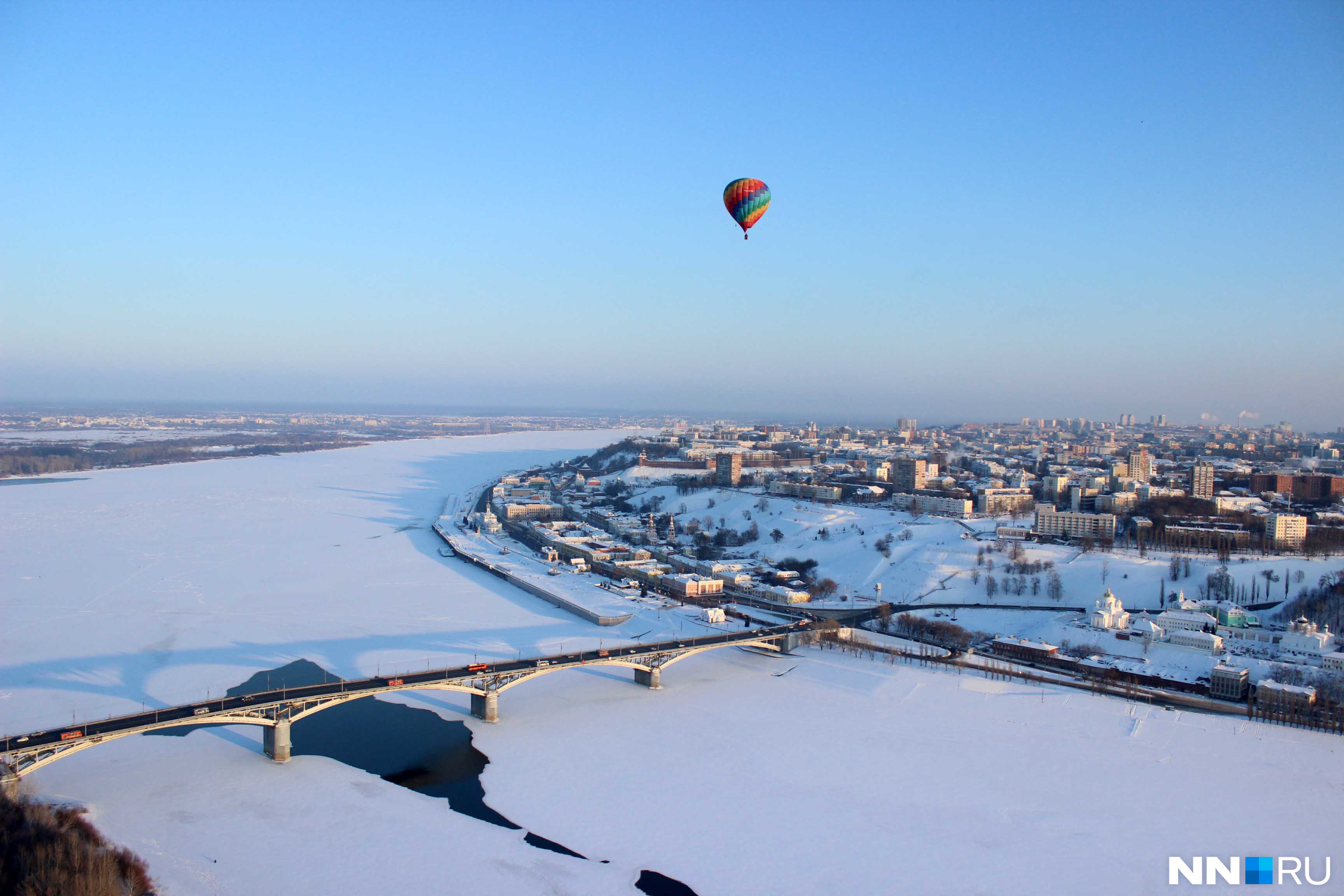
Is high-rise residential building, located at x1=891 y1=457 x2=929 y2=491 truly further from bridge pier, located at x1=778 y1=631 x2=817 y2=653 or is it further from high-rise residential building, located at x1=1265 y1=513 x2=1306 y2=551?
bridge pier, located at x1=778 y1=631 x2=817 y2=653

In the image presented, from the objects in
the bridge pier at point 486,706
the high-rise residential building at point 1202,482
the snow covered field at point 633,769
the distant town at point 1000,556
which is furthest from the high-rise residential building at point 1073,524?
the bridge pier at point 486,706

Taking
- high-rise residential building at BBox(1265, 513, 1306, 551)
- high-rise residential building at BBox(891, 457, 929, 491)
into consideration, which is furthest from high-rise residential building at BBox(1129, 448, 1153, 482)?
high-rise residential building at BBox(1265, 513, 1306, 551)

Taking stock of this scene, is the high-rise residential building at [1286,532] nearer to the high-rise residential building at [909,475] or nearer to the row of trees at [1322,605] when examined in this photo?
the row of trees at [1322,605]

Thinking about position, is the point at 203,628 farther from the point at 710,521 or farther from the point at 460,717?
the point at 710,521

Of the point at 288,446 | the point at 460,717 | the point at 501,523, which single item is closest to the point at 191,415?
the point at 288,446

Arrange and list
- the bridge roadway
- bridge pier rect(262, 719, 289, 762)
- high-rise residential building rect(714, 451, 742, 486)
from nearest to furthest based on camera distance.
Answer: the bridge roadway
bridge pier rect(262, 719, 289, 762)
high-rise residential building rect(714, 451, 742, 486)

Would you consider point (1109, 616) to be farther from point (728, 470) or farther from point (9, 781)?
point (728, 470)
